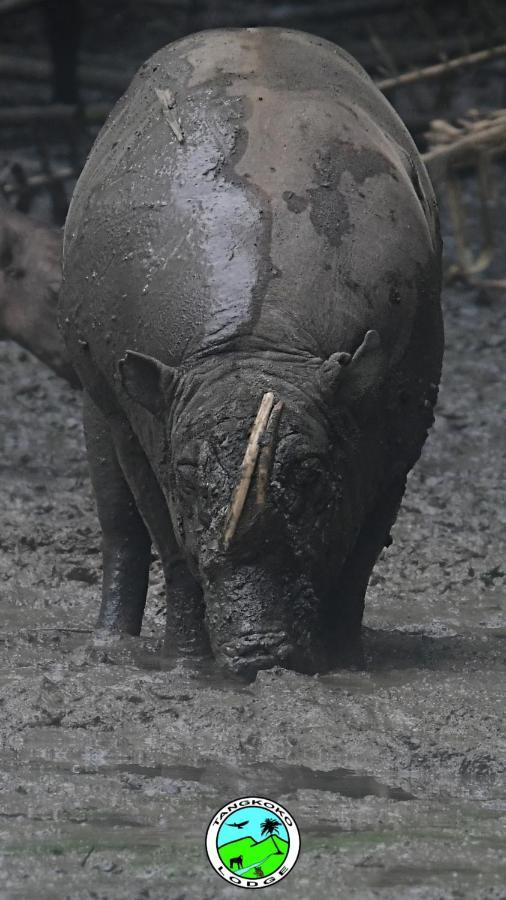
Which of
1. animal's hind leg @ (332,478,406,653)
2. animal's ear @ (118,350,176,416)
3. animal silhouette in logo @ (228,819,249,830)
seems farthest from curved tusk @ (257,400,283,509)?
animal silhouette in logo @ (228,819,249,830)

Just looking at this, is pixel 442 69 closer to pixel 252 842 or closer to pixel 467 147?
pixel 467 147

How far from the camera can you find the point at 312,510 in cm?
443

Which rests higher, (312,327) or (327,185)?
(327,185)

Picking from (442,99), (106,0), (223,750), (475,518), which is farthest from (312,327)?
(106,0)

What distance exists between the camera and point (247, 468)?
164 inches

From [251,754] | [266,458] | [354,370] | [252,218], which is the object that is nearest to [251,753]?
[251,754]

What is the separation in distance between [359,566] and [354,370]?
37.3 inches

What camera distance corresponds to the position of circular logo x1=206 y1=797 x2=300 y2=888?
3.26 meters

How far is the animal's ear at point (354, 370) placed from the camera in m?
4.40

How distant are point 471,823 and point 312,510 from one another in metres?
1.15

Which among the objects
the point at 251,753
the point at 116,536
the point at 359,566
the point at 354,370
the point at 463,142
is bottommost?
the point at 116,536

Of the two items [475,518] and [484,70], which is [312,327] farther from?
[484,70]

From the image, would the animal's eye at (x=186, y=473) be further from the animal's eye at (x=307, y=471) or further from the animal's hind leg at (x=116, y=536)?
the animal's hind leg at (x=116, y=536)

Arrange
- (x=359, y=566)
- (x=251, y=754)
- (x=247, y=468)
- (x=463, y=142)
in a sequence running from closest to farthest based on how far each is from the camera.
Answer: (x=251, y=754)
(x=247, y=468)
(x=359, y=566)
(x=463, y=142)
